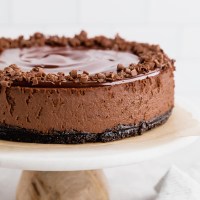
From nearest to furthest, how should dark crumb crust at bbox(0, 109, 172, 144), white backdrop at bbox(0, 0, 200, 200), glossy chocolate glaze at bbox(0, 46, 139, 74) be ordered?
dark crumb crust at bbox(0, 109, 172, 144)
glossy chocolate glaze at bbox(0, 46, 139, 74)
white backdrop at bbox(0, 0, 200, 200)

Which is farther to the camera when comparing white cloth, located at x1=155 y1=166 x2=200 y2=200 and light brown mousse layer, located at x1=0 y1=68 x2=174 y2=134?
white cloth, located at x1=155 y1=166 x2=200 y2=200

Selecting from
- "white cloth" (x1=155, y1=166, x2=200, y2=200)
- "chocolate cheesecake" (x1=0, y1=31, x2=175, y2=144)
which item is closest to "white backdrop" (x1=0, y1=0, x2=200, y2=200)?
"white cloth" (x1=155, y1=166, x2=200, y2=200)

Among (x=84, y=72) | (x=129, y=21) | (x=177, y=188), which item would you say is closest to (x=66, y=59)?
(x=84, y=72)

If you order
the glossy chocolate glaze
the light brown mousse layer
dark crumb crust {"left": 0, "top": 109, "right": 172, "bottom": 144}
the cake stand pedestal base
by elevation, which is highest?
the glossy chocolate glaze

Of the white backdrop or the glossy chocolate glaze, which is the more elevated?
the glossy chocolate glaze

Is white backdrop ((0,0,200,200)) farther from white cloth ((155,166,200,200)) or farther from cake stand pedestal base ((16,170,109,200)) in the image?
cake stand pedestal base ((16,170,109,200))

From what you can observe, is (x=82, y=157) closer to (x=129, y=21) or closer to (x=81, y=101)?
(x=81, y=101)

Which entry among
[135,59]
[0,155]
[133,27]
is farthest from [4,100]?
[133,27]
